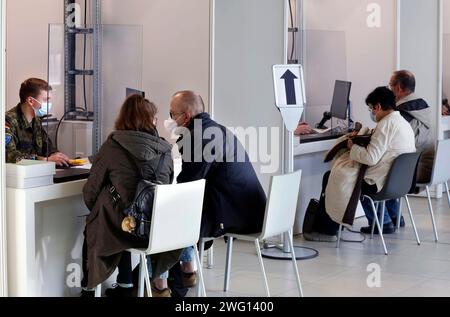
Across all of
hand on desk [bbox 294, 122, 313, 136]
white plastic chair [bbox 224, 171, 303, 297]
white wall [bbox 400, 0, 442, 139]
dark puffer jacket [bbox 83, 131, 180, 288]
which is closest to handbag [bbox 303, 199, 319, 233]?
hand on desk [bbox 294, 122, 313, 136]

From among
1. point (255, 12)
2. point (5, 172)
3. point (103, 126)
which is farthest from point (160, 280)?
point (255, 12)

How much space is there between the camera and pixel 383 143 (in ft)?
19.4

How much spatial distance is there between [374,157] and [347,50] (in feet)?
6.87

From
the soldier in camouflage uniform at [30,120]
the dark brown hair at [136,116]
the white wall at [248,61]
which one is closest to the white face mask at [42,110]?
the soldier in camouflage uniform at [30,120]

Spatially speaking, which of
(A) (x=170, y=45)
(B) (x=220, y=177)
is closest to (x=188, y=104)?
(B) (x=220, y=177)

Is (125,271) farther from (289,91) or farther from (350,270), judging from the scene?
(289,91)

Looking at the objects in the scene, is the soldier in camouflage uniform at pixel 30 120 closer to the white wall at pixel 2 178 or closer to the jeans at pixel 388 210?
the white wall at pixel 2 178

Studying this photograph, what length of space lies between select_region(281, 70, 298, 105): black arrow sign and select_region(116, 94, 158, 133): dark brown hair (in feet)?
5.03

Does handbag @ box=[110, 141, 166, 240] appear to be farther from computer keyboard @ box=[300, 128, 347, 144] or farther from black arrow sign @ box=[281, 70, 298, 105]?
computer keyboard @ box=[300, 128, 347, 144]

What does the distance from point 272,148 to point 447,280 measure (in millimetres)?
1609

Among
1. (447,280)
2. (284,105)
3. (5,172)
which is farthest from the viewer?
(284,105)

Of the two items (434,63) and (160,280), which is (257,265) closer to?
(160,280)

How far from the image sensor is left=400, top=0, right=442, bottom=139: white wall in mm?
8062
